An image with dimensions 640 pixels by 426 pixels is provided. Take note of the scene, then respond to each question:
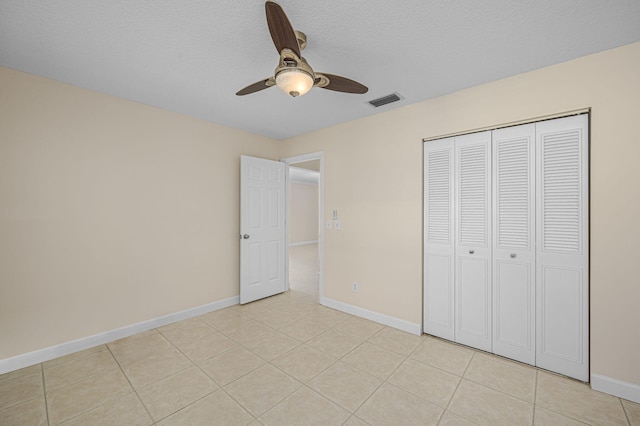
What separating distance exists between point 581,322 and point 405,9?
2.66m

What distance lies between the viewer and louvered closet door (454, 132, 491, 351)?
97.0 inches

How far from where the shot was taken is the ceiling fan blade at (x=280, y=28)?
1.20 m

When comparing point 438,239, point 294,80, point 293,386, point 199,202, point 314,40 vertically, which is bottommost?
point 293,386

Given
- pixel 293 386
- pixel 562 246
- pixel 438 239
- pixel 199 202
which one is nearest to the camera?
pixel 293 386

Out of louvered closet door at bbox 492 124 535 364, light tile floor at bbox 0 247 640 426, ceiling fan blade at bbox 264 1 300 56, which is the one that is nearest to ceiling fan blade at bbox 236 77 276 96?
ceiling fan blade at bbox 264 1 300 56

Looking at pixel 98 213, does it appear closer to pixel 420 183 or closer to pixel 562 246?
pixel 420 183

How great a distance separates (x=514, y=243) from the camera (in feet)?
7.65

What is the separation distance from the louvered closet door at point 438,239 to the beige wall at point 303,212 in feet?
23.1

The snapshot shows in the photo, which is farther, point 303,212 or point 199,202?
point 303,212

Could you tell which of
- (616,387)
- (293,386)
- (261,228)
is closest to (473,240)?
(616,387)

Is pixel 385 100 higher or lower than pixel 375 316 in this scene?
higher

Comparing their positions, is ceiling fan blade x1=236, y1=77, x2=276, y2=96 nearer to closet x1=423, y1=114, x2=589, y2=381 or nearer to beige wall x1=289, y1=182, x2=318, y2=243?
closet x1=423, y1=114, x2=589, y2=381

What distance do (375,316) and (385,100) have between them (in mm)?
2534

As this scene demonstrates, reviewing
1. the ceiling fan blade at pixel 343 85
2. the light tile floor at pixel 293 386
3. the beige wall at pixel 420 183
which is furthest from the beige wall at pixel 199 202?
the ceiling fan blade at pixel 343 85
